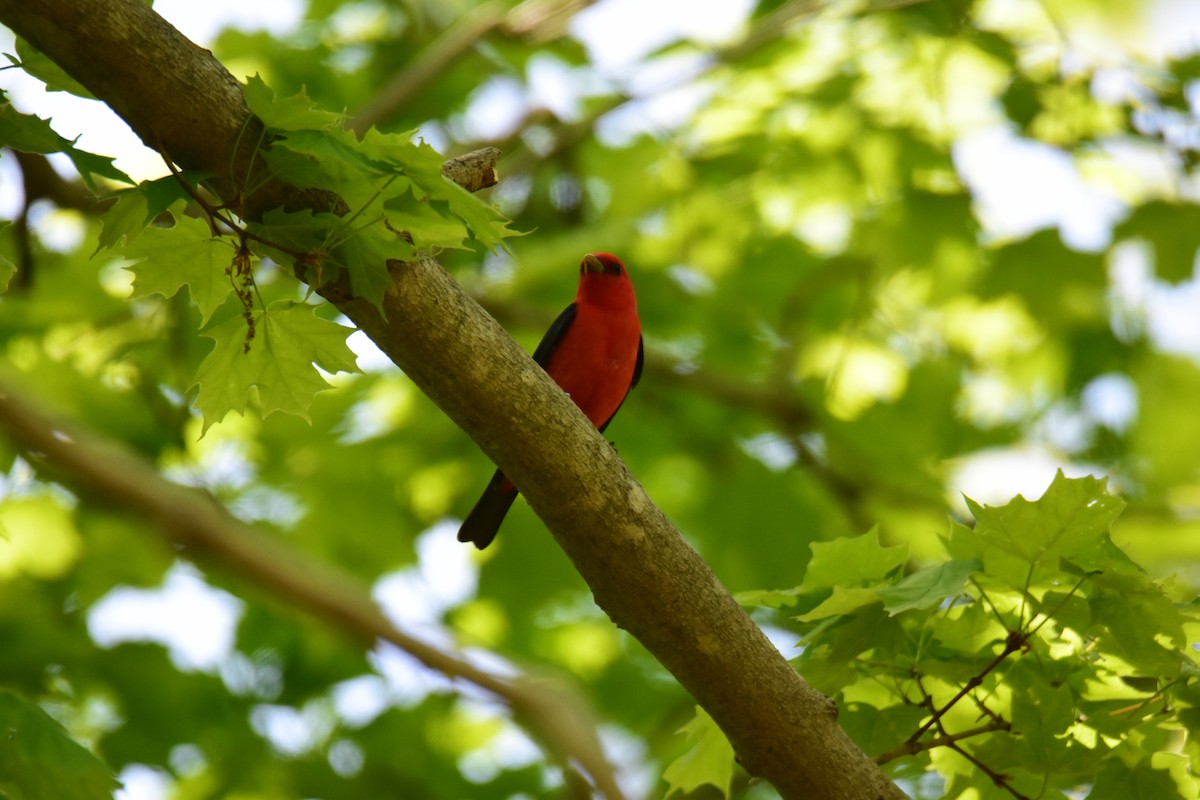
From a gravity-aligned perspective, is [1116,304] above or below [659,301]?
above

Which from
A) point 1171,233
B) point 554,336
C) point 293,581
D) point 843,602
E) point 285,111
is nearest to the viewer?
point 293,581

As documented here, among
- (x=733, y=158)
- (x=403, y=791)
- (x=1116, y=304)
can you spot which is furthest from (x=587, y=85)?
(x=403, y=791)

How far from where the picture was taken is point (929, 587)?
8.56 ft

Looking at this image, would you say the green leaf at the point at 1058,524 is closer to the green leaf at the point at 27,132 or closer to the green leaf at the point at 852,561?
the green leaf at the point at 852,561

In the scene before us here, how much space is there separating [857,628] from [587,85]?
5793mm

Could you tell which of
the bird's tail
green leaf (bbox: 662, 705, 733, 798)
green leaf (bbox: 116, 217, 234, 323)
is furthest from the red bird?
green leaf (bbox: 116, 217, 234, 323)

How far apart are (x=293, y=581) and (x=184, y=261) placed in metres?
1.98

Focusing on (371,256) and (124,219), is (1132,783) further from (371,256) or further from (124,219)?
(124,219)

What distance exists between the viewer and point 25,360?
258 inches

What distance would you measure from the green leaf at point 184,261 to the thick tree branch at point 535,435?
0.58 ft

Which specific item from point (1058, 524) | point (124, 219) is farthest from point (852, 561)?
point (124, 219)

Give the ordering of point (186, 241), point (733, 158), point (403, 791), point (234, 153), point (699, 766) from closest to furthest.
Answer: point (234, 153), point (186, 241), point (699, 766), point (403, 791), point (733, 158)

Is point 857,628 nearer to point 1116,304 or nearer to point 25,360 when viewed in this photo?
point 25,360

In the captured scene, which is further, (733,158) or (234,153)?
(733,158)
